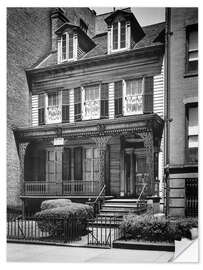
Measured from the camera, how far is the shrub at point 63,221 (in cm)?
1115

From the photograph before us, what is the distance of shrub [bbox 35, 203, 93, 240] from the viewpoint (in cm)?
1115

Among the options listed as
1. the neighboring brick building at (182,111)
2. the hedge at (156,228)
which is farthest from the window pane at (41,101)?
the hedge at (156,228)

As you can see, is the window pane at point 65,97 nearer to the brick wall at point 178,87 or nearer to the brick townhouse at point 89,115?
the brick townhouse at point 89,115

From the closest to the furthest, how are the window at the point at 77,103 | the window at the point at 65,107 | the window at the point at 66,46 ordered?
the window at the point at 77,103 → the window at the point at 65,107 → the window at the point at 66,46

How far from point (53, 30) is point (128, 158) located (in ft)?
25.7

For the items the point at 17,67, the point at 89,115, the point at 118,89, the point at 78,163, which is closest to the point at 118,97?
the point at 118,89

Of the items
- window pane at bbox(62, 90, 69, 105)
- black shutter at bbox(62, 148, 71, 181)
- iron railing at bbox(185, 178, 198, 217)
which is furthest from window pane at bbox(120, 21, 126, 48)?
iron railing at bbox(185, 178, 198, 217)

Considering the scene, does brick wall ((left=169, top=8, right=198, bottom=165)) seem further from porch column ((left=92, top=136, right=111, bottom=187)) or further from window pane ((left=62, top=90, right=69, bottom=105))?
window pane ((left=62, top=90, right=69, bottom=105))

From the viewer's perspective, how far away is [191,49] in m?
12.6

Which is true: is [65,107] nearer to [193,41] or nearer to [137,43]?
[137,43]

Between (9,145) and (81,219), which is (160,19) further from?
(9,145)

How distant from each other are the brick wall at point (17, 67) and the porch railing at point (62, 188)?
0.64 metres

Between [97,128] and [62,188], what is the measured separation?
3.03 meters

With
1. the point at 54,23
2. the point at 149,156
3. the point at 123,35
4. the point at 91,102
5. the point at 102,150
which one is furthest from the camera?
the point at 54,23
